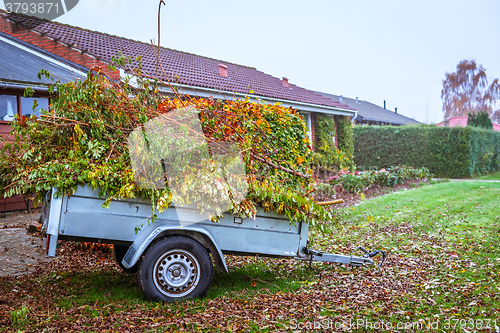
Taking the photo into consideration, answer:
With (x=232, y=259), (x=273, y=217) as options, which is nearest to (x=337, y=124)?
(x=232, y=259)

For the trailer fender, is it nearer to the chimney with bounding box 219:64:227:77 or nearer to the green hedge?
the chimney with bounding box 219:64:227:77

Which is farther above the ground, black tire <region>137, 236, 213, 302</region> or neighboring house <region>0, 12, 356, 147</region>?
neighboring house <region>0, 12, 356, 147</region>

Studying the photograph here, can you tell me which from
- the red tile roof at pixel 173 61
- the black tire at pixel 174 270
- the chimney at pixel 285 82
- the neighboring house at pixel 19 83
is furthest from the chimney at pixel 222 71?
the black tire at pixel 174 270

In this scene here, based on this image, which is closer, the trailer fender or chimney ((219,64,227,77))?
the trailer fender

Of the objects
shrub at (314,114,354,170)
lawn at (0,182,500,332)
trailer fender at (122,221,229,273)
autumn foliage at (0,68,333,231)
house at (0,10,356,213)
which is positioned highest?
house at (0,10,356,213)

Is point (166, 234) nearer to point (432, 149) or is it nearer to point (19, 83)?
point (19, 83)

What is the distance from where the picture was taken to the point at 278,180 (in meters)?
4.83

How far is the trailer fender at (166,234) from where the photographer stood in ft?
12.5

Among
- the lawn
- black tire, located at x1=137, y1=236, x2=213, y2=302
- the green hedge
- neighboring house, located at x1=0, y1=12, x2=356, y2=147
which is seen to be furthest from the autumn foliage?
the green hedge

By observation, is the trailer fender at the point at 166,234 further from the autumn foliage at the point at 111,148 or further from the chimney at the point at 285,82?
the chimney at the point at 285,82

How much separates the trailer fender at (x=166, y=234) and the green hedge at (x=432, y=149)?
56.3 feet

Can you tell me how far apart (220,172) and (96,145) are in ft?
4.23

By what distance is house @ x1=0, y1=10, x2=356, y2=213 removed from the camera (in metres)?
9.93

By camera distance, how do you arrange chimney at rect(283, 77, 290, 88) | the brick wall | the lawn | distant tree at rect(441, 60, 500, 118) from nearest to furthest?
the lawn
the brick wall
chimney at rect(283, 77, 290, 88)
distant tree at rect(441, 60, 500, 118)
